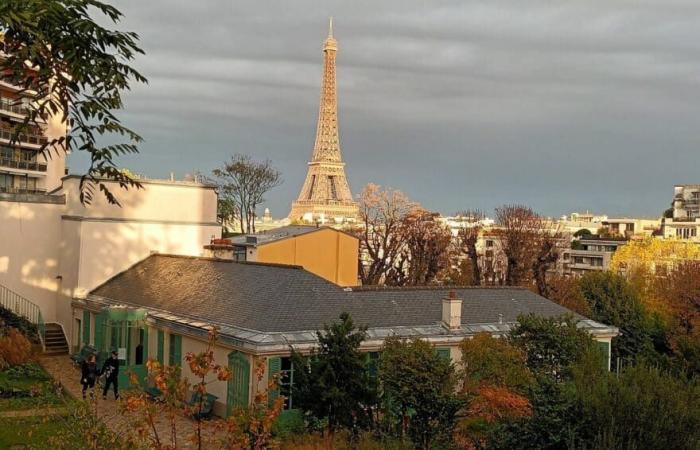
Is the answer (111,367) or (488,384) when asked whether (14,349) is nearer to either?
(111,367)

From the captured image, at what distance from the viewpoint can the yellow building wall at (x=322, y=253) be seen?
37594 millimetres

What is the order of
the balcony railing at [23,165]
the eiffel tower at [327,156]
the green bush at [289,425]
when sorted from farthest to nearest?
1. the eiffel tower at [327,156]
2. the balcony railing at [23,165]
3. the green bush at [289,425]

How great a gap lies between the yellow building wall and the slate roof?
6473 millimetres

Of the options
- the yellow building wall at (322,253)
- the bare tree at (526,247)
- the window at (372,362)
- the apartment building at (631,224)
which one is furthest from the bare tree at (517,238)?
the apartment building at (631,224)

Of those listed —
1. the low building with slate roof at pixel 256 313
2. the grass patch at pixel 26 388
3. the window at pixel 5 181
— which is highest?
the window at pixel 5 181

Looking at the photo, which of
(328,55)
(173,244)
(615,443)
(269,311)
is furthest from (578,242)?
(615,443)

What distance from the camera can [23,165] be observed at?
214ft

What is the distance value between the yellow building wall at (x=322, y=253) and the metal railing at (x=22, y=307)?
10.2m

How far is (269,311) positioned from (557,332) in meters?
8.86

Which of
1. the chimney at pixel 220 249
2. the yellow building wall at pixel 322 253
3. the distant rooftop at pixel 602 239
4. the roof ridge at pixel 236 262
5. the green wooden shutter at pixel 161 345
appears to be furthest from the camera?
the distant rooftop at pixel 602 239

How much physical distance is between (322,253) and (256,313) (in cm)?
1529

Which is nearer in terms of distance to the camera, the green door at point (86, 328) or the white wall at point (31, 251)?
the green door at point (86, 328)

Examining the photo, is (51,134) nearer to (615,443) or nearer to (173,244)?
(173,244)

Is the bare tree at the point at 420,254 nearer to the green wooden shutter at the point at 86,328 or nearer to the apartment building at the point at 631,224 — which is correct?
the green wooden shutter at the point at 86,328
